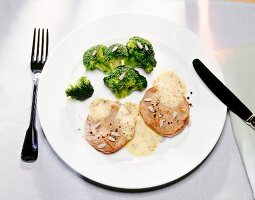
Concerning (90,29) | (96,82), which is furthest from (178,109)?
(90,29)

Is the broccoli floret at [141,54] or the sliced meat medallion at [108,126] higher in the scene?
the broccoli floret at [141,54]

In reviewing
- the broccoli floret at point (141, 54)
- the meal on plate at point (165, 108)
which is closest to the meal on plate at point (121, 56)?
the broccoli floret at point (141, 54)

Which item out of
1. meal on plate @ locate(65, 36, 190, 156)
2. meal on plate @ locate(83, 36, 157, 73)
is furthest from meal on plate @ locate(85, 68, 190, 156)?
meal on plate @ locate(83, 36, 157, 73)

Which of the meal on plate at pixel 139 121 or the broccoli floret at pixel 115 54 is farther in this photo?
the broccoli floret at pixel 115 54

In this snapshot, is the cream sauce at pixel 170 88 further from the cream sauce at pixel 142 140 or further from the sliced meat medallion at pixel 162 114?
the cream sauce at pixel 142 140

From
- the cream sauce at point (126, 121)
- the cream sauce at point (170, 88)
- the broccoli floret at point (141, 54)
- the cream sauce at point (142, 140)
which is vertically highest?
the broccoli floret at point (141, 54)

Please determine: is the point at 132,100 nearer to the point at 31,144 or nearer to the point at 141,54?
the point at 141,54
